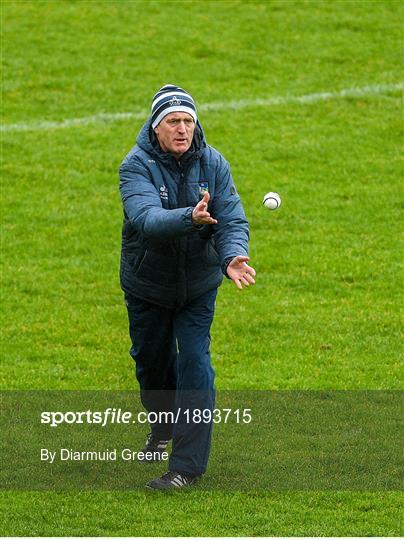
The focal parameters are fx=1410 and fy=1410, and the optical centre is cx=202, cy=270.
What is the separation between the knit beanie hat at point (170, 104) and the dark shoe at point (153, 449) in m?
2.13

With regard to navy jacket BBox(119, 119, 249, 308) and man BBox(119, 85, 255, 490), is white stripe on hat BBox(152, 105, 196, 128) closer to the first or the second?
man BBox(119, 85, 255, 490)

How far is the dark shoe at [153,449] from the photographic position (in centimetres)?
934

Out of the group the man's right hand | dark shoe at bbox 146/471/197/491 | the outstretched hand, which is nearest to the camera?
the man's right hand

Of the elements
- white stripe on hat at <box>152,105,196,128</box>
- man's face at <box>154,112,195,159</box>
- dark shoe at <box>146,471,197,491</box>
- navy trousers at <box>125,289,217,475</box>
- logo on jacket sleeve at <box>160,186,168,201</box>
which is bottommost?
dark shoe at <box>146,471,197,491</box>

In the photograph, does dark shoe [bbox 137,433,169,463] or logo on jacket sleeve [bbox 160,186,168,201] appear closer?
logo on jacket sleeve [bbox 160,186,168,201]

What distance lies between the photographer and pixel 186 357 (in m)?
8.78

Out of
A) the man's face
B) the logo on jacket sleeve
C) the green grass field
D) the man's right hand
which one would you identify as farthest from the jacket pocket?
the green grass field

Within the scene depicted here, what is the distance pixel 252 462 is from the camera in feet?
30.2

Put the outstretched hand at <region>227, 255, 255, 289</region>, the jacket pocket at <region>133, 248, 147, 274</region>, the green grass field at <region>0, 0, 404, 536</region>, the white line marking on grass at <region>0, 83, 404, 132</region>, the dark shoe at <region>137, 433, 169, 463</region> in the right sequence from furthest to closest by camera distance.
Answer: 1. the white line marking on grass at <region>0, 83, 404, 132</region>
2. the dark shoe at <region>137, 433, 169, 463</region>
3. the jacket pocket at <region>133, 248, 147, 274</region>
4. the green grass field at <region>0, 0, 404, 536</region>
5. the outstretched hand at <region>227, 255, 255, 289</region>

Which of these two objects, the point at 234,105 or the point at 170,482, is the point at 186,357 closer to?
the point at 170,482

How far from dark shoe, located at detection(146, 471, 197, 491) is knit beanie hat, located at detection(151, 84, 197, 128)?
2157 mm

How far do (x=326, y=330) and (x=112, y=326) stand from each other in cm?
187

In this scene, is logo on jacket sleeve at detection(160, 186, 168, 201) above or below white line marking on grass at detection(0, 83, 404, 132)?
below

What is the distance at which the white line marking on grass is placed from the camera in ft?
57.0
